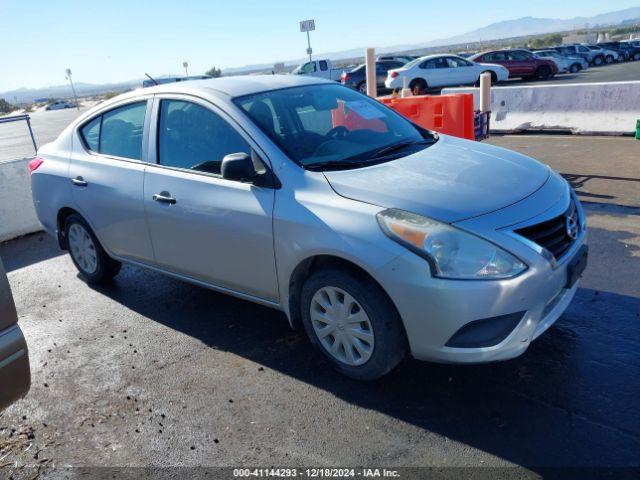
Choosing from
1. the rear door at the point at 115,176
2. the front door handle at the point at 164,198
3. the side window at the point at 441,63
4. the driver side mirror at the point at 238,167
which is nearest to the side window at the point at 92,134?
the rear door at the point at 115,176

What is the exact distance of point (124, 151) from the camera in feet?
14.7

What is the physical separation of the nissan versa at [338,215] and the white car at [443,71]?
22.8 metres

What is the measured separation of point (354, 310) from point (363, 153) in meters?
1.11

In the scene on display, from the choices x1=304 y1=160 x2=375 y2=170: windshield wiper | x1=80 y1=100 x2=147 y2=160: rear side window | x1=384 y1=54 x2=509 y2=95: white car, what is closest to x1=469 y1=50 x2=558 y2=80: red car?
x1=384 y1=54 x2=509 y2=95: white car

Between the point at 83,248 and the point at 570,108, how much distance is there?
9.44m

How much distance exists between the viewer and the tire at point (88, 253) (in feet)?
16.6

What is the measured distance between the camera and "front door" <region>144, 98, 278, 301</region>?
11.7 feet

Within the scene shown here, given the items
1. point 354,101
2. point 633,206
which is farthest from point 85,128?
point 633,206

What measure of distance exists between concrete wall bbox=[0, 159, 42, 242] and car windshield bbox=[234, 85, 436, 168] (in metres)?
5.01

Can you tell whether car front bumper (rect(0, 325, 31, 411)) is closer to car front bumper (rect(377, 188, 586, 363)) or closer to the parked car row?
car front bumper (rect(377, 188, 586, 363))

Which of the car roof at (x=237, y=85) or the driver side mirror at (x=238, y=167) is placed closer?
the driver side mirror at (x=238, y=167)

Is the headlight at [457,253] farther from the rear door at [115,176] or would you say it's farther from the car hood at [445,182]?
the rear door at [115,176]

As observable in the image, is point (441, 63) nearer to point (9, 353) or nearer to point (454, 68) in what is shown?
point (454, 68)

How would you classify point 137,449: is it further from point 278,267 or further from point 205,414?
point 278,267
